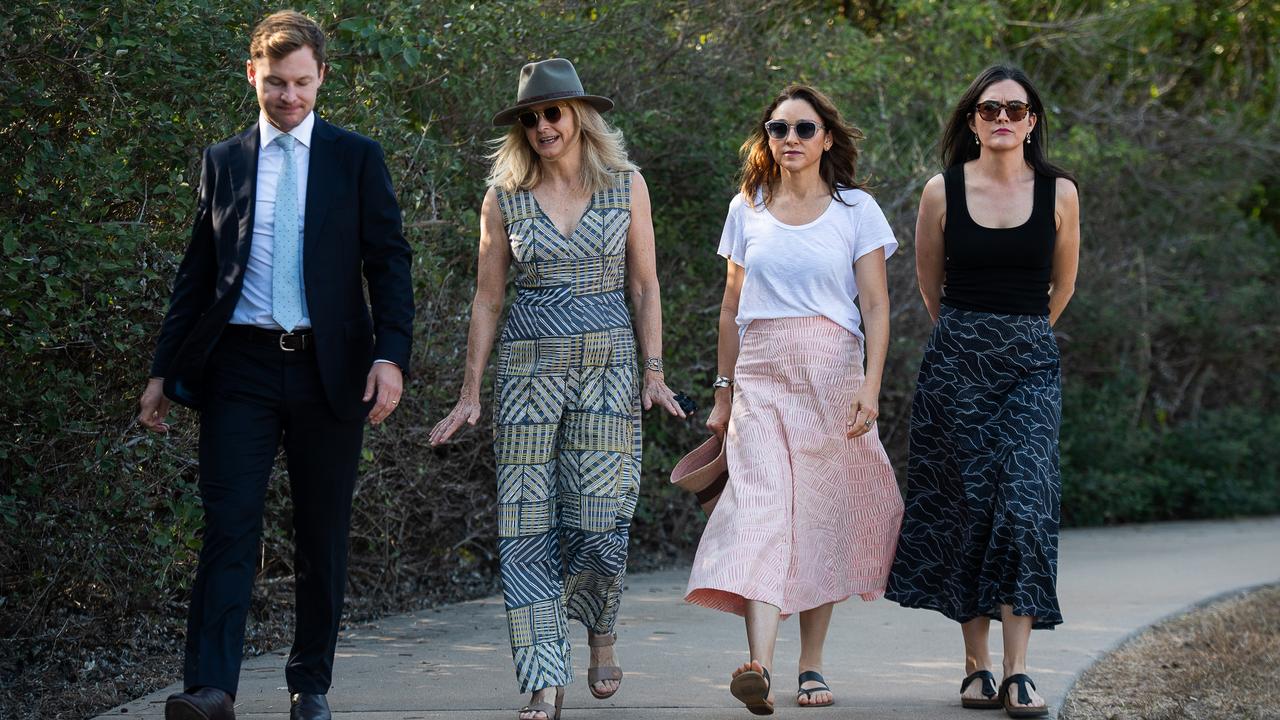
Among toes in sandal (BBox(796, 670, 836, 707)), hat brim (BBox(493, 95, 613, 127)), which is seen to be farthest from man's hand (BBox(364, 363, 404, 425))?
toes in sandal (BBox(796, 670, 836, 707))

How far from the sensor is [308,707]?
171 inches

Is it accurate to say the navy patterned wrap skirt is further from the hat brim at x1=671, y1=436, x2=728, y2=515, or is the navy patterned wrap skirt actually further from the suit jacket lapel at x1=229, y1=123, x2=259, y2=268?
the suit jacket lapel at x1=229, y1=123, x2=259, y2=268

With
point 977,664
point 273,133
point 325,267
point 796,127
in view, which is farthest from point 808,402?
point 273,133

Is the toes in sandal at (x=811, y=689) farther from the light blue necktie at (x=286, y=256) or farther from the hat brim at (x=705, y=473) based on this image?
the light blue necktie at (x=286, y=256)

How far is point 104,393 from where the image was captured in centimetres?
529

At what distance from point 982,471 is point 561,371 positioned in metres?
1.39

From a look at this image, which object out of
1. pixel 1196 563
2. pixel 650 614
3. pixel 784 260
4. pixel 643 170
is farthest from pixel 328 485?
pixel 1196 563

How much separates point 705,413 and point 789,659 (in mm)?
3066

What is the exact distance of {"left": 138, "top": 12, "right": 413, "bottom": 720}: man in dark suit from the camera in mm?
4117

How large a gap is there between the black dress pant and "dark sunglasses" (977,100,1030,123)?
2258mm

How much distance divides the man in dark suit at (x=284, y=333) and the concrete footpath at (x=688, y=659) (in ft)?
2.67

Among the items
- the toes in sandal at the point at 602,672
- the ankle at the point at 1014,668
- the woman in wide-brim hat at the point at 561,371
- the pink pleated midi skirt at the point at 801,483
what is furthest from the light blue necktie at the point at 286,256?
the ankle at the point at 1014,668

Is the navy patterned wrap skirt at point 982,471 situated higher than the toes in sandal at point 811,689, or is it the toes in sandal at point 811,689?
the navy patterned wrap skirt at point 982,471

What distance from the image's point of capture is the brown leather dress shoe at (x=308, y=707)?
4.33 meters
